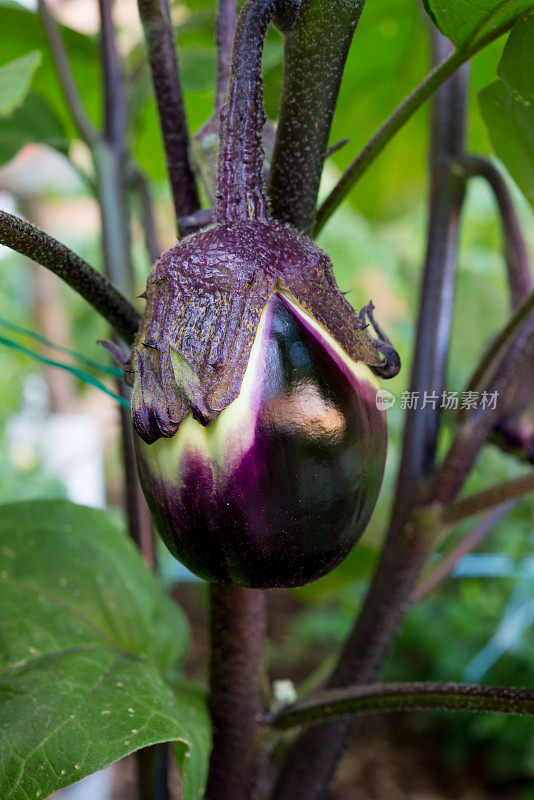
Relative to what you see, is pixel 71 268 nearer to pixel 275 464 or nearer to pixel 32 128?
pixel 275 464

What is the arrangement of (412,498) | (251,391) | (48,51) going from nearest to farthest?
1. (251,391)
2. (412,498)
3. (48,51)

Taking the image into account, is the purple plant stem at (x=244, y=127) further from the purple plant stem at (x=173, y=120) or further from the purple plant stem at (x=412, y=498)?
the purple plant stem at (x=412, y=498)

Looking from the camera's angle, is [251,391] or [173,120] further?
[173,120]

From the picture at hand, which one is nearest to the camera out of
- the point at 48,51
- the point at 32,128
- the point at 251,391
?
the point at 251,391

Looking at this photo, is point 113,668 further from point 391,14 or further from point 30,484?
point 30,484

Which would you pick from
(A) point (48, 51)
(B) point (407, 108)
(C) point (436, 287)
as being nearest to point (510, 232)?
(C) point (436, 287)

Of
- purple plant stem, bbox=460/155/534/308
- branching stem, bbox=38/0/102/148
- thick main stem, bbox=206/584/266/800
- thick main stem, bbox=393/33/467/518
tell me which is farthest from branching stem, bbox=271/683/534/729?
branching stem, bbox=38/0/102/148

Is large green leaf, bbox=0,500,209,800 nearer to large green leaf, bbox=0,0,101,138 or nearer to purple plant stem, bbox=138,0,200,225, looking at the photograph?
purple plant stem, bbox=138,0,200,225

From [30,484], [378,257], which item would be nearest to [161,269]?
[30,484]
